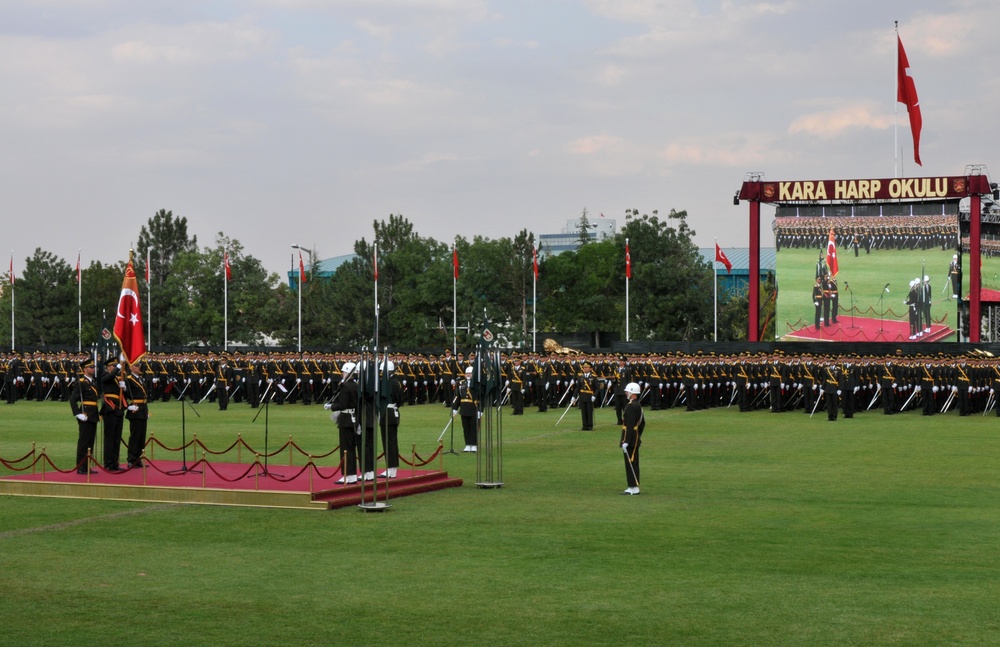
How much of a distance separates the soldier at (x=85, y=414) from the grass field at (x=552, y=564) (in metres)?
2.15

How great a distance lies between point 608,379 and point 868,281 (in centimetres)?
1569

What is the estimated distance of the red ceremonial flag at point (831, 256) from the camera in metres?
47.2

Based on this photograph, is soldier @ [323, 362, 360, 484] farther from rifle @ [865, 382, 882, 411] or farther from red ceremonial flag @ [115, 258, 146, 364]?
rifle @ [865, 382, 882, 411]

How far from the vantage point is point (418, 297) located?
61812mm

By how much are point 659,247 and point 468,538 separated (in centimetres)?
5056

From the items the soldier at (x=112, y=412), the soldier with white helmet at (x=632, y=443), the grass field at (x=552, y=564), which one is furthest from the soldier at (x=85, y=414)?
the soldier with white helmet at (x=632, y=443)

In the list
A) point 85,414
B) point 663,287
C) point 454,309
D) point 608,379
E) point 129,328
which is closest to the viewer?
point 85,414

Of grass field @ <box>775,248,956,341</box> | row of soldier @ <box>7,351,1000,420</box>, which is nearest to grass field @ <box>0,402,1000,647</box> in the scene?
row of soldier @ <box>7,351,1000,420</box>

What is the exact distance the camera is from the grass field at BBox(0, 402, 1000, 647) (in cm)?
893

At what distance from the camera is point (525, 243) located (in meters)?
60.4

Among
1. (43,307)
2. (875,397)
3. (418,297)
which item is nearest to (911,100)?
(875,397)

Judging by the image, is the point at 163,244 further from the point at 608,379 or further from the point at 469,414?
the point at 469,414

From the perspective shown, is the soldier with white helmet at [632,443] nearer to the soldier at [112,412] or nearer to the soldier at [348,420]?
the soldier at [348,420]

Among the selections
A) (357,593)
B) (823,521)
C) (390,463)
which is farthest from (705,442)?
(357,593)
